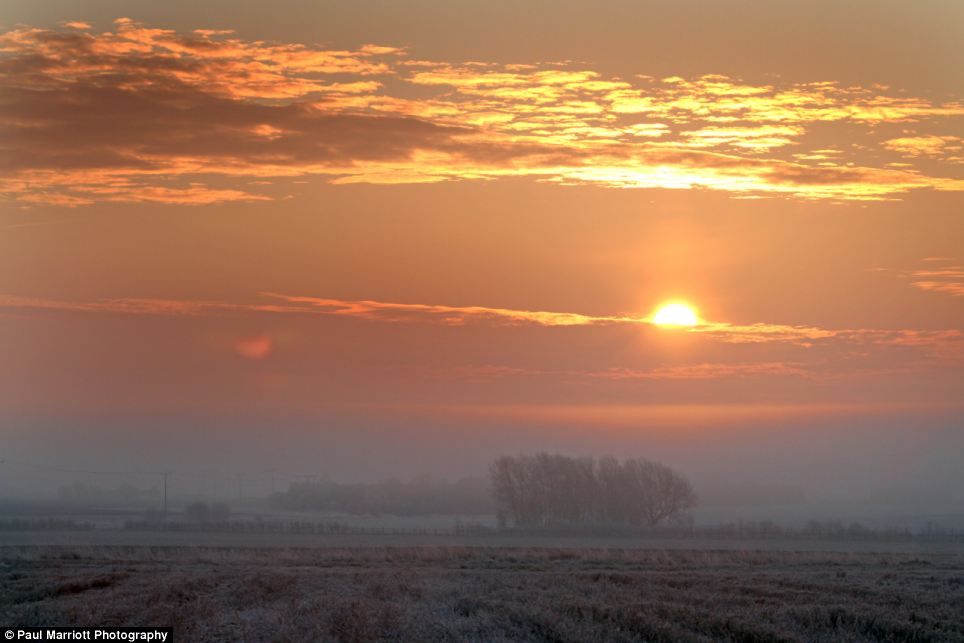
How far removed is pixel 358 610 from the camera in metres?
25.2

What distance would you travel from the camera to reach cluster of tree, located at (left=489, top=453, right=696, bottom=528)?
130m

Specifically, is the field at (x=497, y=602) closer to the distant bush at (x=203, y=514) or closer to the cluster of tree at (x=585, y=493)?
the cluster of tree at (x=585, y=493)

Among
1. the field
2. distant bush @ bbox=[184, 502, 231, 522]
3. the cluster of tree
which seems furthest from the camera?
distant bush @ bbox=[184, 502, 231, 522]

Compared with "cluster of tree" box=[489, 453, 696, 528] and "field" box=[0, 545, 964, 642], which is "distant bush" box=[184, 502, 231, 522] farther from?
"field" box=[0, 545, 964, 642]

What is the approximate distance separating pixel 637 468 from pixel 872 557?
77.3m

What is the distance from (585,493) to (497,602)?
10639 centimetres

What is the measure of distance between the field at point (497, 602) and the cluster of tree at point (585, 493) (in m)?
Result: 82.2

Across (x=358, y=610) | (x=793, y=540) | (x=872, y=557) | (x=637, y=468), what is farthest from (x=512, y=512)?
(x=358, y=610)

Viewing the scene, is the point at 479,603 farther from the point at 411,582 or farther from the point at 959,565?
the point at 959,565

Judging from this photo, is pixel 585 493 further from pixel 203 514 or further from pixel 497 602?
pixel 497 602

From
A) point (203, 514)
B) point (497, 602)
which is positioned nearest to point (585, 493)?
point (203, 514)

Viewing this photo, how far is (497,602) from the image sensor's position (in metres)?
28.5

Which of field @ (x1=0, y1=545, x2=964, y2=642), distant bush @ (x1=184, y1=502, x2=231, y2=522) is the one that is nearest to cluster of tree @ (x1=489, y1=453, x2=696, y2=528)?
distant bush @ (x1=184, y1=502, x2=231, y2=522)

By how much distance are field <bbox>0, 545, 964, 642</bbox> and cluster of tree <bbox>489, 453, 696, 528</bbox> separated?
82172 mm
